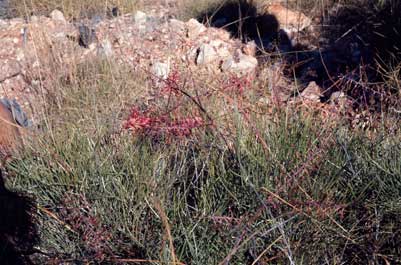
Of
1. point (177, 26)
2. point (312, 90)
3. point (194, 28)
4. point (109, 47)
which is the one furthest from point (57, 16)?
point (312, 90)

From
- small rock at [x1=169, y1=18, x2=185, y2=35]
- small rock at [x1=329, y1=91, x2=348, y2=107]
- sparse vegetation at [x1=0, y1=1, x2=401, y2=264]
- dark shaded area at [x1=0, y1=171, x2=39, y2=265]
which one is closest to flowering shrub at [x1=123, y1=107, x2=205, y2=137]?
sparse vegetation at [x1=0, y1=1, x2=401, y2=264]

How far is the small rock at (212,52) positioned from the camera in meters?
5.43

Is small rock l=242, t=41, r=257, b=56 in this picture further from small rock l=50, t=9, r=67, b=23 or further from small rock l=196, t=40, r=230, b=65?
small rock l=50, t=9, r=67, b=23

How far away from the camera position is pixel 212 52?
5.62 meters

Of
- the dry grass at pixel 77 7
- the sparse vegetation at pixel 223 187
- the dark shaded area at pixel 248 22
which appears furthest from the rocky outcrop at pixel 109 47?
the sparse vegetation at pixel 223 187

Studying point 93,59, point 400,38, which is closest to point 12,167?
point 93,59

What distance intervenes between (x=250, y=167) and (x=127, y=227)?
1.70 feet

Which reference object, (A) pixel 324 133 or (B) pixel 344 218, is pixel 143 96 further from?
→ (B) pixel 344 218

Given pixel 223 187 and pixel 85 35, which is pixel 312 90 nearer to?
pixel 85 35

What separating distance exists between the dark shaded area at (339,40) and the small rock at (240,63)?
0.50 ft

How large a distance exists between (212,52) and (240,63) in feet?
1.18

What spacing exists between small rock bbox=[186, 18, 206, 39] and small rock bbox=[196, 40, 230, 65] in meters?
0.29

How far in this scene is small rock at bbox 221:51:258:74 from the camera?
206 inches

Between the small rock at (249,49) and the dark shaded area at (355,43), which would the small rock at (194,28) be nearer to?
the small rock at (249,49)
